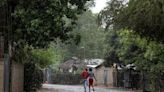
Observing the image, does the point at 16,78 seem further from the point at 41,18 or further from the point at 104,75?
the point at 104,75

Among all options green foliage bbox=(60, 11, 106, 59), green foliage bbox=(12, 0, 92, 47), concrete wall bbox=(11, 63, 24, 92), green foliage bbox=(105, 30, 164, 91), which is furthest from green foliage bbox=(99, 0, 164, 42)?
green foliage bbox=(60, 11, 106, 59)

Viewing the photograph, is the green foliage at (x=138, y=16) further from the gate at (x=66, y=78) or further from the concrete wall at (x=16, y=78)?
the gate at (x=66, y=78)

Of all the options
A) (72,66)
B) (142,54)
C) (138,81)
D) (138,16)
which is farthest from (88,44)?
(138,16)

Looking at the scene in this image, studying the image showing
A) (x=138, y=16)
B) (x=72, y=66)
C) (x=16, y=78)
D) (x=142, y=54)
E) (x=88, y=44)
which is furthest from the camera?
(x=88, y=44)

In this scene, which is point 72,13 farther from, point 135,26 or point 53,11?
point 135,26

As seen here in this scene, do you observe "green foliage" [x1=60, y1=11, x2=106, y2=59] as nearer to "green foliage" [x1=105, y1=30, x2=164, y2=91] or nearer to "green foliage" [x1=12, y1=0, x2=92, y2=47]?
"green foliage" [x1=105, y1=30, x2=164, y2=91]

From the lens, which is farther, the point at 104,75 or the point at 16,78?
the point at 104,75

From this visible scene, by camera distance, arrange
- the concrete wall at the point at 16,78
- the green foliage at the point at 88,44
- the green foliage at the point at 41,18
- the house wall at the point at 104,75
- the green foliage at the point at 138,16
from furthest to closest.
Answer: the green foliage at the point at 88,44
the house wall at the point at 104,75
the concrete wall at the point at 16,78
the green foliage at the point at 41,18
the green foliage at the point at 138,16

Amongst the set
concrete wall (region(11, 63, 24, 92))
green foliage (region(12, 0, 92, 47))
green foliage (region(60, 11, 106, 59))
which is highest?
green foliage (region(60, 11, 106, 59))

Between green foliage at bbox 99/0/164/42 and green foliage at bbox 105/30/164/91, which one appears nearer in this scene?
green foliage at bbox 99/0/164/42

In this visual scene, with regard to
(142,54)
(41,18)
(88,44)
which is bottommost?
(142,54)

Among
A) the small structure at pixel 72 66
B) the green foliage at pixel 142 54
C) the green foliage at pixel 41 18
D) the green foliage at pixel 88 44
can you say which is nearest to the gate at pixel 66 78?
the small structure at pixel 72 66

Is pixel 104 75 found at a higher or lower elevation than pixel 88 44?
lower

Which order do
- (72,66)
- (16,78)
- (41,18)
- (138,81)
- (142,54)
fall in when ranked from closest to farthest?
(41,18), (16,78), (142,54), (138,81), (72,66)
